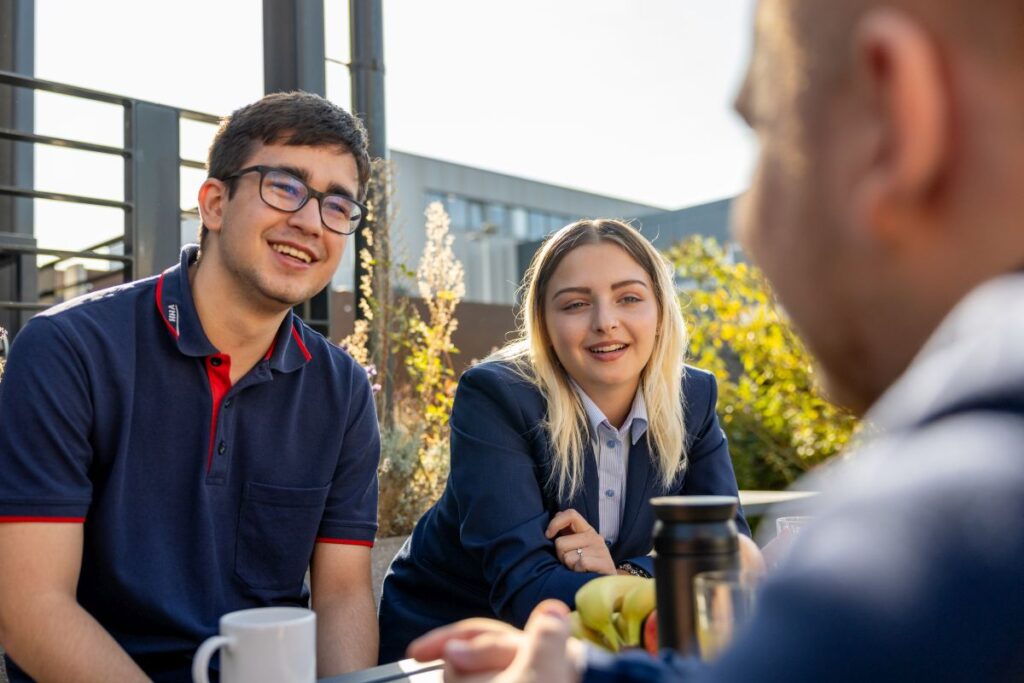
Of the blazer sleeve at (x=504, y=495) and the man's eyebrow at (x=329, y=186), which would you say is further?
the man's eyebrow at (x=329, y=186)

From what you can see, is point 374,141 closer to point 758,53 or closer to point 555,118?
point 555,118

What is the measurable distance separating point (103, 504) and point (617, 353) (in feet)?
4.80

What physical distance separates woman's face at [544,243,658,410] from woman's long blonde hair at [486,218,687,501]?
1.6 inches

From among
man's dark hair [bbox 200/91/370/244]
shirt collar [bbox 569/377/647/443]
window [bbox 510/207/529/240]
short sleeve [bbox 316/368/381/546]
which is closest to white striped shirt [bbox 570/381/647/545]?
shirt collar [bbox 569/377/647/443]

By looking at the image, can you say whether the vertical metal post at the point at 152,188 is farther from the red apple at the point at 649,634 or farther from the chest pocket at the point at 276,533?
the red apple at the point at 649,634

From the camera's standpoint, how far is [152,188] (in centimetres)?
519

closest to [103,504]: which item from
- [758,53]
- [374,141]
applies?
[758,53]

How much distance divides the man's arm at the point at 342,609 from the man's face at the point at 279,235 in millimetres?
673

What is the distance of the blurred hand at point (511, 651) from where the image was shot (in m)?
0.70

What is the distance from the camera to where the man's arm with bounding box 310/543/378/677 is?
7.36ft

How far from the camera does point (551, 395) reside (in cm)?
266

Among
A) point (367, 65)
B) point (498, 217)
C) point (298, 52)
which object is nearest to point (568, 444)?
point (298, 52)

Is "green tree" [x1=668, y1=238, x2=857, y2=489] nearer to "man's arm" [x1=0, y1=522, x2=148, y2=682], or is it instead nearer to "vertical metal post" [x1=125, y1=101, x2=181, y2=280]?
"vertical metal post" [x1=125, y1=101, x2=181, y2=280]

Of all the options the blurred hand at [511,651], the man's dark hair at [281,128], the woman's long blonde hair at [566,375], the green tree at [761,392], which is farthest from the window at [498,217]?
the blurred hand at [511,651]
